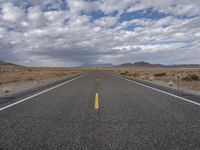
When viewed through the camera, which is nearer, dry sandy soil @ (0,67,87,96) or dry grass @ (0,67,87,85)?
dry sandy soil @ (0,67,87,96)

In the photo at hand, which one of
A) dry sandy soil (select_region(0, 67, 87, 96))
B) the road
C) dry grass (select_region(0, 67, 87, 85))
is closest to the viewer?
the road

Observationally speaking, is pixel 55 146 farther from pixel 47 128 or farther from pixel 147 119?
pixel 147 119

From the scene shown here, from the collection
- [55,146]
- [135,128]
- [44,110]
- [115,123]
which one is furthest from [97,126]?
[44,110]

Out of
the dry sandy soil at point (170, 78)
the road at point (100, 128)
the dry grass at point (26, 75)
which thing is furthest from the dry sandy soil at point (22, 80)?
the dry sandy soil at point (170, 78)

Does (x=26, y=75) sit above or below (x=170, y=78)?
below

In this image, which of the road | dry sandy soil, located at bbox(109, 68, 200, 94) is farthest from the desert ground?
the road

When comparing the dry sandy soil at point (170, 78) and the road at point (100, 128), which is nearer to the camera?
the road at point (100, 128)

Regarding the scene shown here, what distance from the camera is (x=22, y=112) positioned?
7254mm

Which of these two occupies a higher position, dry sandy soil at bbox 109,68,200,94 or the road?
the road

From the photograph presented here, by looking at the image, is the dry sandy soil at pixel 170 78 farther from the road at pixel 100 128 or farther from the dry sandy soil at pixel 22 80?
the dry sandy soil at pixel 22 80

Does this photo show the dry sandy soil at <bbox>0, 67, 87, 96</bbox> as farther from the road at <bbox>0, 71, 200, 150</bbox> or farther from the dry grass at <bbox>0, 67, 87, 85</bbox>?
the road at <bbox>0, 71, 200, 150</bbox>

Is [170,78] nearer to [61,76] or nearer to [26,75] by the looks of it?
[61,76]

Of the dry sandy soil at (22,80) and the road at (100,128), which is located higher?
the road at (100,128)

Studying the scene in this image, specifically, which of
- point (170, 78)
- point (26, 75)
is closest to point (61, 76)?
point (26, 75)
